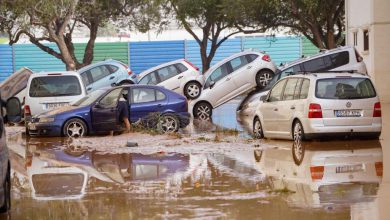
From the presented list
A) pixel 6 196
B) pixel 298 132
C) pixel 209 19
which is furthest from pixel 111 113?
pixel 209 19

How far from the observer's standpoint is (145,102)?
22062 millimetres

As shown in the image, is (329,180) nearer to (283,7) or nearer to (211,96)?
(211,96)

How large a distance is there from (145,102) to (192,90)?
7.69 metres

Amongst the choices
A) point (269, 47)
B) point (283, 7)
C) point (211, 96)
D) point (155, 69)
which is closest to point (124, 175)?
point (211, 96)

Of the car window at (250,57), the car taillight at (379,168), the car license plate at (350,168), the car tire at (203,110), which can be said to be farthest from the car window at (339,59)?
the car license plate at (350,168)

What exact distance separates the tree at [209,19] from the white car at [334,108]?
19.5 m

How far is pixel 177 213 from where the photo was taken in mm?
10008

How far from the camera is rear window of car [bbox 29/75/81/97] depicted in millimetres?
22969

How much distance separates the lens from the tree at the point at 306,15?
33.9 meters

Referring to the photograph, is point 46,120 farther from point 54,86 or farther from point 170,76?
point 170,76

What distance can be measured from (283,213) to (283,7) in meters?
26.4

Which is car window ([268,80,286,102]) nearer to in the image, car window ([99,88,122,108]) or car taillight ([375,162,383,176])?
car window ([99,88,122,108])

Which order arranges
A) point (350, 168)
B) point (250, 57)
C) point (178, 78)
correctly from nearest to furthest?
point (350, 168) → point (250, 57) → point (178, 78)

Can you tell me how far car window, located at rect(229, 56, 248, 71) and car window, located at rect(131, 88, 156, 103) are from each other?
244 inches
